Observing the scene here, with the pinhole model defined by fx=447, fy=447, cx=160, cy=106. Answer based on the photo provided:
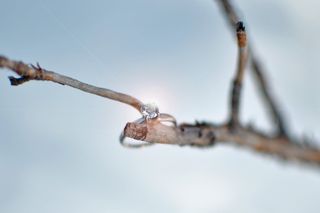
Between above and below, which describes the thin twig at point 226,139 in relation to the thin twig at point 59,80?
below

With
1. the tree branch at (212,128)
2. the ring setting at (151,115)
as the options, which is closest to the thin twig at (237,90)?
the tree branch at (212,128)

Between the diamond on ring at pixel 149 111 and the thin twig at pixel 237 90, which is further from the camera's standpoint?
the diamond on ring at pixel 149 111

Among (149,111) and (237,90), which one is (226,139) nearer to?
(237,90)

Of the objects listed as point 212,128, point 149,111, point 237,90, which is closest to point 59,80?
point 149,111

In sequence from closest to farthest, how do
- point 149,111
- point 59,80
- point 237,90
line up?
point 237,90, point 59,80, point 149,111

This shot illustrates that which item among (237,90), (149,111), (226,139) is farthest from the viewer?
(149,111)

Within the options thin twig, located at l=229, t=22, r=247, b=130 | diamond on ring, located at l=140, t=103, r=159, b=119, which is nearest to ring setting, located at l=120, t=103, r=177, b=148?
diamond on ring, located at l=140, t=103, r=159, b=119

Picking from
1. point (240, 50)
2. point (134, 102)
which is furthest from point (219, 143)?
point (134, 102)

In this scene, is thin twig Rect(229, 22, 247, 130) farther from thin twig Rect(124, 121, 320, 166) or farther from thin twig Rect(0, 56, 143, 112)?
thin twig Rect(0, 56, 143, 112)

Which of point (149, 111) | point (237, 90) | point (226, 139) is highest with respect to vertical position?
point (149, 111)

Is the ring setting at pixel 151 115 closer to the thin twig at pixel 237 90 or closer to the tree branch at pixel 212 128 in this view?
the tree branch at pixel 212 128

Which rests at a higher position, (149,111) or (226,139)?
(149,111)

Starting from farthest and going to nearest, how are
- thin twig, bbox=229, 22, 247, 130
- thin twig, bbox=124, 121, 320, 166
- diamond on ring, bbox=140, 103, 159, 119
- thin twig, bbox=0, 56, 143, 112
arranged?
1. diamond on ring, bbox=140, 103, 159, 119
2. thin twig, bbox=0, 56, 143, 112
3. thin twig, bbox=229, 22, 247, 130
4. thin twig, bbox=124, 121, 320, 166
